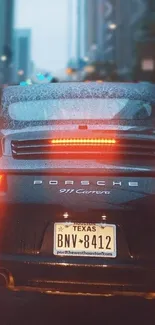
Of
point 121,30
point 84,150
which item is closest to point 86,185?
point 84,150

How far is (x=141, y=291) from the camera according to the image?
3.91 m

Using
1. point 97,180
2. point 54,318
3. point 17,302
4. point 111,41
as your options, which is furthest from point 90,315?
point 111,41

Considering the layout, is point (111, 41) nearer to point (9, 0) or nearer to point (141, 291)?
point (9, 0)

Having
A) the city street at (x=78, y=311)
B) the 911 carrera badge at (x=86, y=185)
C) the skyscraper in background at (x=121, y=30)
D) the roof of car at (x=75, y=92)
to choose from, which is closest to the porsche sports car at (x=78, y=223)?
the 911 carrera badge at (x=86, y=185)

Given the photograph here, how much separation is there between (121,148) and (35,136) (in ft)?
1.92

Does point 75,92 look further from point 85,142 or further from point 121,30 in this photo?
point 121,30

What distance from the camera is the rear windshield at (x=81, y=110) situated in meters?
5.02

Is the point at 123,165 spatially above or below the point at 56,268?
above

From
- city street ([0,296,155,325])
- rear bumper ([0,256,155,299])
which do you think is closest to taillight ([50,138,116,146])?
rear bumper ([0,256,155,299])

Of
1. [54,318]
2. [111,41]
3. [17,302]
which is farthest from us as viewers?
[111,41]

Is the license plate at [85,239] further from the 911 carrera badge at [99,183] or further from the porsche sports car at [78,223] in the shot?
the 911 carrera badge at [99,183]

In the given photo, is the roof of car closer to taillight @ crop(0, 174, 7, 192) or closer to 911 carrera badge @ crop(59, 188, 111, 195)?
taillight @ crop(0, 174, 7, 192)

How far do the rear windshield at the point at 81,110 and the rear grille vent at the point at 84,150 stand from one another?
670mm

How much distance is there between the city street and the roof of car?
1.56 m
